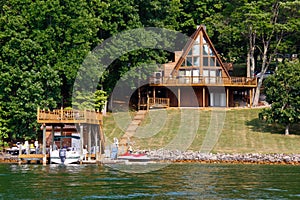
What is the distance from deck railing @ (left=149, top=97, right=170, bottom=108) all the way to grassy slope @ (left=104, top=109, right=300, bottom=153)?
2.42 metres

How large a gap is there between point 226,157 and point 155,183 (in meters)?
16.9

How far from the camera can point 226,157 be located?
48594 mm

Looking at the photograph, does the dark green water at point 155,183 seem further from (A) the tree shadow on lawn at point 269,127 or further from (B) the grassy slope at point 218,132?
(A) the tree shadow on lawn at point 269,127

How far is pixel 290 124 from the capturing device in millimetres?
57156

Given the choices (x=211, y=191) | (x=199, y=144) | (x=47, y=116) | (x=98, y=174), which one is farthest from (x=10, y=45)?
(x=211, y=191)

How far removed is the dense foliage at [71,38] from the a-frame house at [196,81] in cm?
213

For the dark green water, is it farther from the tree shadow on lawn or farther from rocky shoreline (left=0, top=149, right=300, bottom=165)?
the tree shadow on lawn

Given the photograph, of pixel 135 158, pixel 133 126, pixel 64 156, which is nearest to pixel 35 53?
pixel 133 126

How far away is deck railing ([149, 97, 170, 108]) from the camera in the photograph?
66.4m

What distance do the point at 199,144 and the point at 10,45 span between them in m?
17.9

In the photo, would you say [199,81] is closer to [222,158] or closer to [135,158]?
[222,158]

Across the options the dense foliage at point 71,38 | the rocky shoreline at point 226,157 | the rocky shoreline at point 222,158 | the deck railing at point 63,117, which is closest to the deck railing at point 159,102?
the dense foliage at point 71,38

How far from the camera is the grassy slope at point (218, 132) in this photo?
52.5m

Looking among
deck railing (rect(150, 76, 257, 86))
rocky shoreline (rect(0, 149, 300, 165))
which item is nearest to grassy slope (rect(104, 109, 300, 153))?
rocky shoreline (rect(0, 149, 300, 165))
